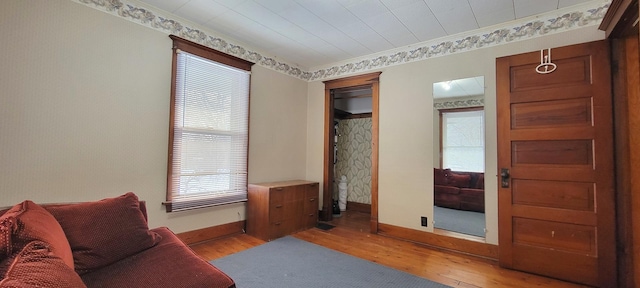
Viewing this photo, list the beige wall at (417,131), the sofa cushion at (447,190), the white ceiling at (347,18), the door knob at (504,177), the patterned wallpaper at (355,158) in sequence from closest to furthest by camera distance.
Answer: the white ceiling at (347,18), the door knob at (504,177), the beige wall at (417,131), the sofa cushion at (447,190), the patterned wallpaper at (355,158)

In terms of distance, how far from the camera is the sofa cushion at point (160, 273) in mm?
1282

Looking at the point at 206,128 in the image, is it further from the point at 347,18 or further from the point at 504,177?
the point at 504,177

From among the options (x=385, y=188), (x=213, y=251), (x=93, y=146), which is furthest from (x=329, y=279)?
(x=93, y=146)

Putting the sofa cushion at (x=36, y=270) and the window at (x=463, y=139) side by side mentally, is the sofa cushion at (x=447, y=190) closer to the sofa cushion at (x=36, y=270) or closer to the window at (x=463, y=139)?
the window at (x=463, y=139)

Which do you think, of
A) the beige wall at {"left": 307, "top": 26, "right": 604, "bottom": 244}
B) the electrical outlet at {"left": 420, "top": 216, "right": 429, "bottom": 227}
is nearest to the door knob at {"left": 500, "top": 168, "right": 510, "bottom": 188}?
the beige wall at {"left": 307, "top": 26, "right": 604, "bottom": 244}

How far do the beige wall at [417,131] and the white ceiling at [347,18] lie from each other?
1.08ft

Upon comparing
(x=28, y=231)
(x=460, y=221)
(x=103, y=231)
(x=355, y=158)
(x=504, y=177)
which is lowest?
(x=460, y=221)

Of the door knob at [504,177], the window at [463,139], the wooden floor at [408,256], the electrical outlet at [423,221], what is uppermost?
the window at [463,139]

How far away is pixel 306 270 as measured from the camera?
2447mm

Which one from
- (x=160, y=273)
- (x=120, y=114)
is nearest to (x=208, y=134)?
(x=120, y=114)

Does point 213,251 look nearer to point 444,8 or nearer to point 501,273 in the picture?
point 501,273

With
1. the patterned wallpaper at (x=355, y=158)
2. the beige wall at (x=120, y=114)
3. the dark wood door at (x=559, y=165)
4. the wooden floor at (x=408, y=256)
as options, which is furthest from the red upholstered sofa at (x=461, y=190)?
the dark wood door at (x=559, y=165)

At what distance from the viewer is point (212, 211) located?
3.17 meters

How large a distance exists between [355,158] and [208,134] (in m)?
3.02
